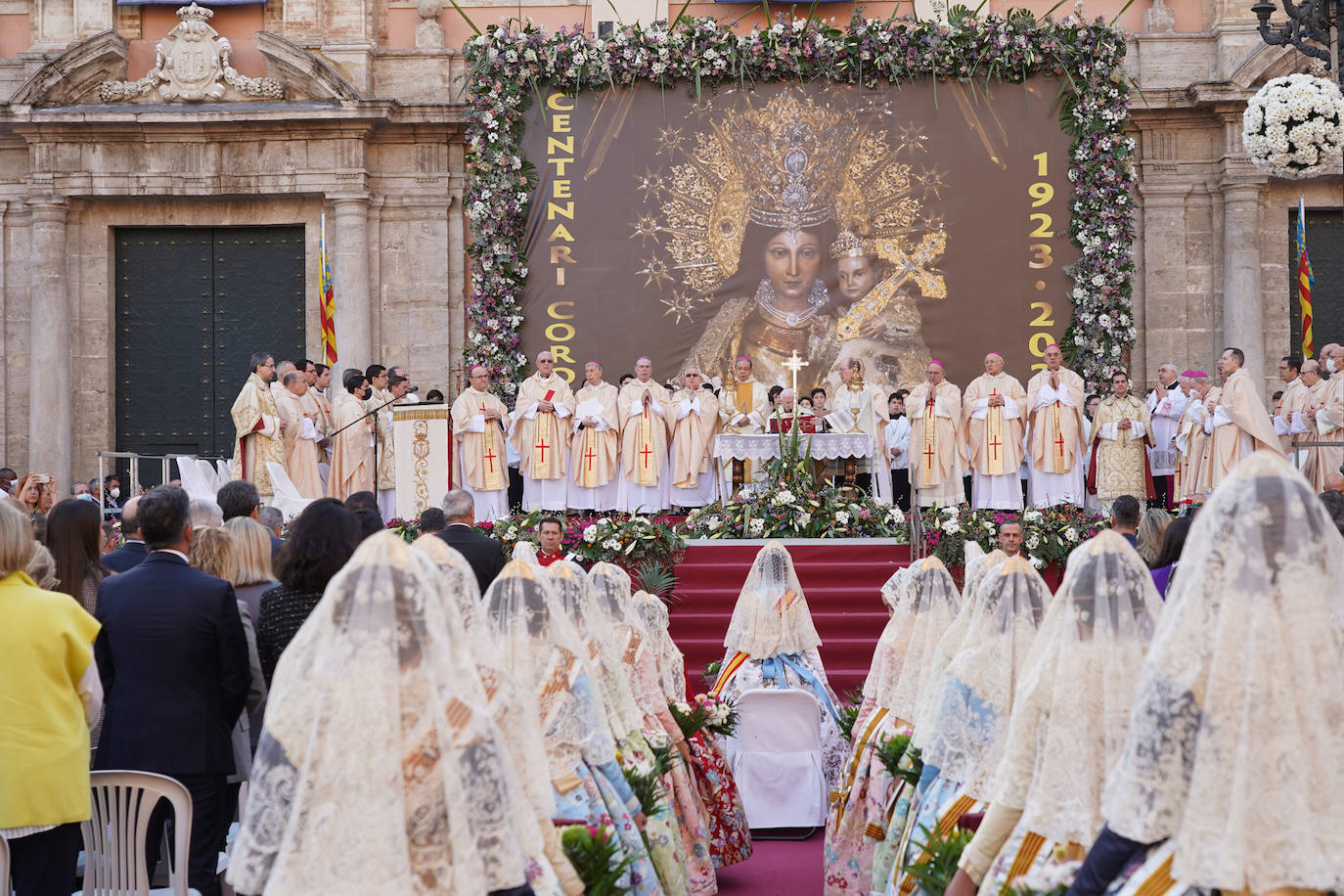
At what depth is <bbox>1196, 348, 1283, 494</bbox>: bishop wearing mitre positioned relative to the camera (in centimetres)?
1459

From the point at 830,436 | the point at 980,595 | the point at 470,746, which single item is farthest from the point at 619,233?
the point at 470,746

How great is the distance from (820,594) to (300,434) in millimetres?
5251

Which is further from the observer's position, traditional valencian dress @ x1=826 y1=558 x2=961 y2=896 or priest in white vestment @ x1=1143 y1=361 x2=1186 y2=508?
priest in white vestment @ x1=1143 y1=361 x2=1186 y2=508

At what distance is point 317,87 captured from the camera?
18.2 meters

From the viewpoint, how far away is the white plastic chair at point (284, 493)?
13906 mm

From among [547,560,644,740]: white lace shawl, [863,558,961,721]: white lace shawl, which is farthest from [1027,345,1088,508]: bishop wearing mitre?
[547,560,644,740]: white lace shawl

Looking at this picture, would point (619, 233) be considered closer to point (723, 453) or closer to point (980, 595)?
point (723, 453)

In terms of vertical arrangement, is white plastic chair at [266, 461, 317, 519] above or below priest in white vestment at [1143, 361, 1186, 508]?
below

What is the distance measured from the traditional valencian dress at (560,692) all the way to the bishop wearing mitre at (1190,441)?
11.3 meters

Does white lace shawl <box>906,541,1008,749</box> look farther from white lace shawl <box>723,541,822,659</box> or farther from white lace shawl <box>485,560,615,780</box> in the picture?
white lace shawl <box>723,541,822,659</box>

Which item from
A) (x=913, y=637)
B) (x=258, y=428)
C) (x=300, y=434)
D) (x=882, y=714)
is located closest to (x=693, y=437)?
(x=300, y=434)

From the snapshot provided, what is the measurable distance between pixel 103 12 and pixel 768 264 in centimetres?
837

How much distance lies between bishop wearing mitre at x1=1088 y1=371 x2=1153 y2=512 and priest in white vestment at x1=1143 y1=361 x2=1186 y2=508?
288 mm

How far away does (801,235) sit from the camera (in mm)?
18391
